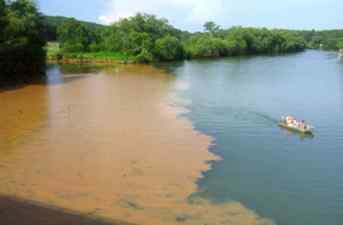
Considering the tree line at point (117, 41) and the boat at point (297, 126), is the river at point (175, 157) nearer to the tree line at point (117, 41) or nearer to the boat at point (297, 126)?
the boat at point (297, 126)

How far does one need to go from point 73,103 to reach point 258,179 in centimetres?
1864

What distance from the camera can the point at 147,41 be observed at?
254ft

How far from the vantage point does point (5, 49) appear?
38312 mm

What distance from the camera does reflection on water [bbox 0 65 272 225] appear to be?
1295 cm

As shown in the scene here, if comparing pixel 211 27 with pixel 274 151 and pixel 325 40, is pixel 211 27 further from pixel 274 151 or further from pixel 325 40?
pixel 274 151

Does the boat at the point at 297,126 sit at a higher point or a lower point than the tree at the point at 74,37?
lower

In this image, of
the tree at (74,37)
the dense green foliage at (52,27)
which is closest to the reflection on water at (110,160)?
the dense green foliage at (52,27)

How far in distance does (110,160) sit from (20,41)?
27.3 metres

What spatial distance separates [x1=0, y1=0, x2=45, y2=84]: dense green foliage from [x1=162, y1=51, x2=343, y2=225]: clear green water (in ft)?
55.9

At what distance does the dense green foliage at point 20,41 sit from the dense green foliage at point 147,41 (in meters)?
30.5

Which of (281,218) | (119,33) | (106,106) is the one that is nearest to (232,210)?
(281,218)

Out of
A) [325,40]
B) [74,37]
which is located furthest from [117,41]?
[325,40]

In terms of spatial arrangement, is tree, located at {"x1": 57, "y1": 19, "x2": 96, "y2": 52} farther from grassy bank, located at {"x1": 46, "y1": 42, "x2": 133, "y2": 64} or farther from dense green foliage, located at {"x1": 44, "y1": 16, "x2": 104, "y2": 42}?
grassy bank, located at {"x1": 46, "y1": 42, "x2": 133, "y2": 64}

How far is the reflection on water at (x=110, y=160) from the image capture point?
12953 mm
